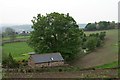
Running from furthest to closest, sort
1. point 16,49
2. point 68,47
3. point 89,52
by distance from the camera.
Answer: point 16,49
point 89,52
point 68,47

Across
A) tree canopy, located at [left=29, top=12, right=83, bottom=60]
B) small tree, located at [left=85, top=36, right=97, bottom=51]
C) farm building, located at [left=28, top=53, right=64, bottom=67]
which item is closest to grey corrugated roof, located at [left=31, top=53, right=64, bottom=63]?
farm building, located at [left=28, top=53, right=64, bottom=67]

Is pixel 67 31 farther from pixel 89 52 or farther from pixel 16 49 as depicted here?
pixel 16 49

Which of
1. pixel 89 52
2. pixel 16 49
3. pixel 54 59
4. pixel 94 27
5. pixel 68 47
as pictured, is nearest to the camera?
pixel 54 59

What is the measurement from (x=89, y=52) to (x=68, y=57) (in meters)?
9.17

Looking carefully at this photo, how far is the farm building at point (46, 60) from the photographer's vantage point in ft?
129

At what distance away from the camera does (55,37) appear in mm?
45125

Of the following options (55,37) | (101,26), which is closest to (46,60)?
(55,37)

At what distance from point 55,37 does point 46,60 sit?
658cm

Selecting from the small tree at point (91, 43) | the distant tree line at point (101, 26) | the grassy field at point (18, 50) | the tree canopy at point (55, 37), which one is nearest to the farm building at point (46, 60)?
the tree canopy at point (55, 37)

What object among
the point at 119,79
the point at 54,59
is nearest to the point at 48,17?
the point at 54,59

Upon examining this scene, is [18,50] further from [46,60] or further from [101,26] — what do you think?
[101,26]

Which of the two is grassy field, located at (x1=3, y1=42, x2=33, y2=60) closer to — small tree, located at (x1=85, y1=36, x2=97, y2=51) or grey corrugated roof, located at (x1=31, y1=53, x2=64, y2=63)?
small tree, located at (x1=85, y1=36, x2=97, y2=51)

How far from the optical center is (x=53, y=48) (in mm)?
45344

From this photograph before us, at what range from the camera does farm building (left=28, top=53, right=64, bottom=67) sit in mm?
39263
